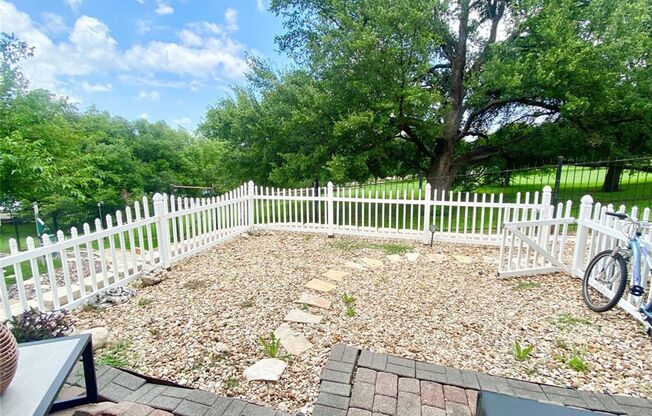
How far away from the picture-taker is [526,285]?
4.00 metres

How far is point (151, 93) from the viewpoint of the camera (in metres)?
3.97

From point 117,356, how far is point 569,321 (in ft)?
13.3

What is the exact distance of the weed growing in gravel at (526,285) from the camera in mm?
3938

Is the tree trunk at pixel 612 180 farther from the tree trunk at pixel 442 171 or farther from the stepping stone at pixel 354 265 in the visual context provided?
the stepping stone at pixel 354 265

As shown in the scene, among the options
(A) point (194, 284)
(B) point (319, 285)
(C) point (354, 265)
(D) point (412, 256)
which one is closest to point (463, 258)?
(D) point (412, 256)

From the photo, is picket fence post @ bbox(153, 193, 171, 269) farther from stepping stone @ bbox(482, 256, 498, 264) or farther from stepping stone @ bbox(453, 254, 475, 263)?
stepping stone @ bbox(482, 256, 498, 264)

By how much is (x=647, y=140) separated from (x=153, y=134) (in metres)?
23.0

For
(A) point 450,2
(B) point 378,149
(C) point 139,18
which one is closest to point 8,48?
(C) point 139,18

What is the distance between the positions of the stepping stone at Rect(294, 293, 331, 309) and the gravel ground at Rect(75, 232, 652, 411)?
8cm

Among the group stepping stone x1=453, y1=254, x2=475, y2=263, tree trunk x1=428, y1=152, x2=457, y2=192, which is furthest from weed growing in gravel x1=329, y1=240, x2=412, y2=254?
tree trunk x1=428, y1=152, x2=457, y2=192

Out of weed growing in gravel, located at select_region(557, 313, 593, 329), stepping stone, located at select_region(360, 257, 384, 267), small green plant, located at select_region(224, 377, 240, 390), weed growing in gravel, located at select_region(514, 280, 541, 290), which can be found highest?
stepping stone, located at select_region(360, 257, 384, 267)

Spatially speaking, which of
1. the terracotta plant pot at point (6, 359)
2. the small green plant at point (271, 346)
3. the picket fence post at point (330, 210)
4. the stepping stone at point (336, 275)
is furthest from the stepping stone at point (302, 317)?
the picket fence post at point (330, 210)

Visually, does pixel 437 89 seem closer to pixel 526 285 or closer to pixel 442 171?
pixel 442 171

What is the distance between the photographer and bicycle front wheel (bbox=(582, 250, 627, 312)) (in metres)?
3.13
